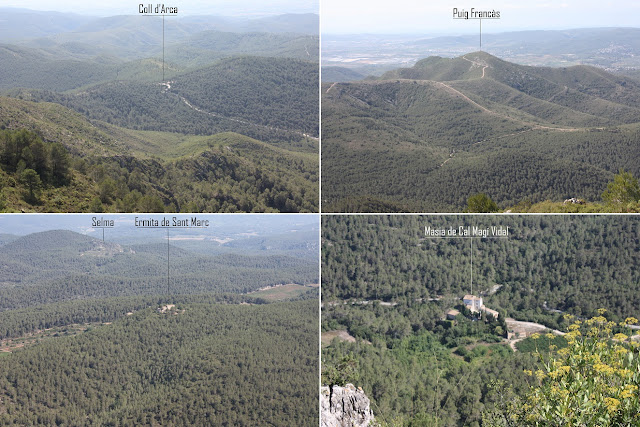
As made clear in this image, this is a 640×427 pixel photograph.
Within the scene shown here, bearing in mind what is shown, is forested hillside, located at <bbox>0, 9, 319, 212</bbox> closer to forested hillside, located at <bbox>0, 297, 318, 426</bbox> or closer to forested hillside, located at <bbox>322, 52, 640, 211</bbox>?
forested hillside, located at <bbox>322, 52, 640, 211</bbox>

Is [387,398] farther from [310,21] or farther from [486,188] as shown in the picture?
[310,21]

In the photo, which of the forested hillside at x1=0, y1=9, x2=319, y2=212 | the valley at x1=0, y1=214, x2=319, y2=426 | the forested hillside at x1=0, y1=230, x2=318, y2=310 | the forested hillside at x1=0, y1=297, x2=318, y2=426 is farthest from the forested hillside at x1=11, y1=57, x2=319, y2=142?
the forested hillside at x1=0, y1=297, x2=318, y2=426

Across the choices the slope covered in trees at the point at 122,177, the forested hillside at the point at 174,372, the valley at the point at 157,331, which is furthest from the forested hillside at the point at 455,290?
the forested hillside at the point at 174,372

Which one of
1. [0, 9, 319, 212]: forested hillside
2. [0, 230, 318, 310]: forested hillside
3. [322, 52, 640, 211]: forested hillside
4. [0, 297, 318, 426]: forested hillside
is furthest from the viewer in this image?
[322, 52, 640, 211]: forested hillside

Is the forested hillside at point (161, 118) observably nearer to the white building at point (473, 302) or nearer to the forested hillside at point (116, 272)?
the forested hillside at point (116, 272)

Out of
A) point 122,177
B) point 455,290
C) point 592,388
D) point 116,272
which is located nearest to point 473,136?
point 455,290

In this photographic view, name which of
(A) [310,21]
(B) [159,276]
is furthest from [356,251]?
(A) [310,21]
